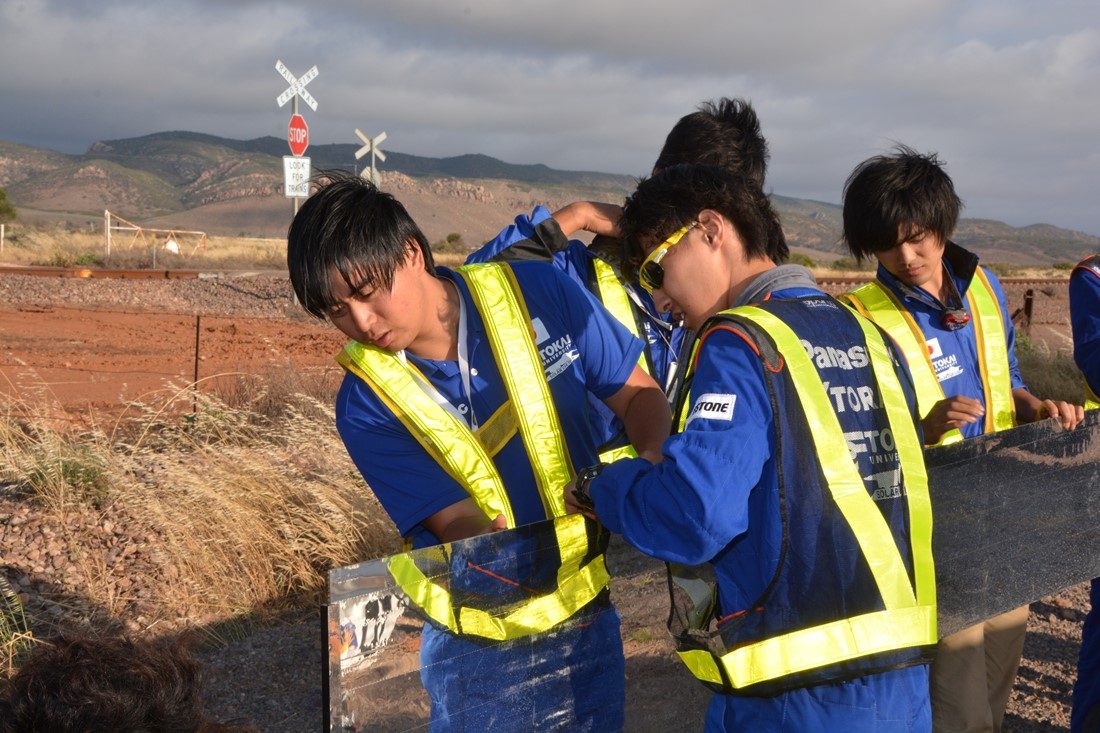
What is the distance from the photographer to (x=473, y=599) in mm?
2361

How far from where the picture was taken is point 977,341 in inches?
144

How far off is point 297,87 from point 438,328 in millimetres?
17167

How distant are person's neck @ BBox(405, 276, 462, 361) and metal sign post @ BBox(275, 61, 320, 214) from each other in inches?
633

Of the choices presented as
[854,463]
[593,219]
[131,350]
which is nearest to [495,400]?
[854,463]

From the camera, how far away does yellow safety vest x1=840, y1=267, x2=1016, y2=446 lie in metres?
3.49

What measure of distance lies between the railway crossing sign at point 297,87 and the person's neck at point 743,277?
1745cm

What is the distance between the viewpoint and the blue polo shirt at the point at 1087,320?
3.69 m

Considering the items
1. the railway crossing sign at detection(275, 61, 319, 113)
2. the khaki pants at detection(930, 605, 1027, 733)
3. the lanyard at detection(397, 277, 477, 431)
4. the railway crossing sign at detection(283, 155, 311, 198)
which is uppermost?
the railway crossing sign at detection(275, 61, 319, 113)

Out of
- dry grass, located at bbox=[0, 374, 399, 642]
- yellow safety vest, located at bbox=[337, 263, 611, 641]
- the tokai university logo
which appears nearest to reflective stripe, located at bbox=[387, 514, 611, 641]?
yellow safety vest, located at bbox=[337, 263, 611, 641]

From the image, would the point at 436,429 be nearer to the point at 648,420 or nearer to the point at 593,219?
the point at 648,420

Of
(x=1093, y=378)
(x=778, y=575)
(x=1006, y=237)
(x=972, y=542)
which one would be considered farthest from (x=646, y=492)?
(x=1006, y=237)

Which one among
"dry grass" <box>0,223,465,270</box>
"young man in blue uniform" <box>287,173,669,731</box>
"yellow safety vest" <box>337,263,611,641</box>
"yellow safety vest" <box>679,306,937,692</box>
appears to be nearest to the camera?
"yellow safety vest" <box>679,306,937,692</box>

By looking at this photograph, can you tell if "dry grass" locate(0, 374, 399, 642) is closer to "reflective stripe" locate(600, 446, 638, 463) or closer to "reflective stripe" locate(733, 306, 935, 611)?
"reflective stripe" locate(600, 446, 638, 463)

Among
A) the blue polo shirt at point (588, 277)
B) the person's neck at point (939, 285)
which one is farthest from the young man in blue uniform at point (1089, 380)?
the blue polo shirt at point (588, 277)
